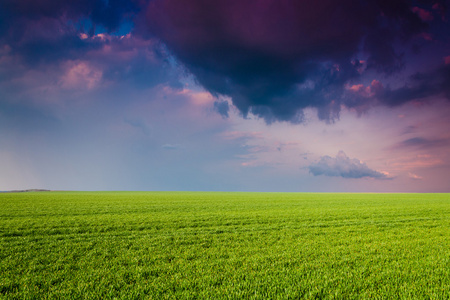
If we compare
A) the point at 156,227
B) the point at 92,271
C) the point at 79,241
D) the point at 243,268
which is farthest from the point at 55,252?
the point at 243,268

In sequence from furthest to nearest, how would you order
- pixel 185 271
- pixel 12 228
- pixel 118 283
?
pixel 12 228
pixel 185 271
pixel 118 283

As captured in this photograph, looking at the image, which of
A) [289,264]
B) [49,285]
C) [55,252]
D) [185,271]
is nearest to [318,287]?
[289,264]

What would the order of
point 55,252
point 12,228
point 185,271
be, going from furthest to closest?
1. point 12,228
2. point 55,252
3. point 185,271

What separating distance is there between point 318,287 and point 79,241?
9.78m

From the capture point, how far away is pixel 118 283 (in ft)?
18.3

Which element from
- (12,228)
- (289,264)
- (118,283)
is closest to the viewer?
(118,283)

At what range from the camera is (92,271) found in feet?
20.6

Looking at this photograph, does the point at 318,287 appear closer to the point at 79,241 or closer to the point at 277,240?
the point at 277,240

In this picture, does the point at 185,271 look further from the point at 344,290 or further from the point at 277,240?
the point at 277,240

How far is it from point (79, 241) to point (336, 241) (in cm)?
1128

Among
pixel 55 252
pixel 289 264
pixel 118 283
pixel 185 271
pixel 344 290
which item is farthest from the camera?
pixel 55 252

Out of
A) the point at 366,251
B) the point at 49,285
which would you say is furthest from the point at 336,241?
the point at 49,285

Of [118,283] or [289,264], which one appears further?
[289,264]

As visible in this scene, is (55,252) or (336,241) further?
(336,241)
